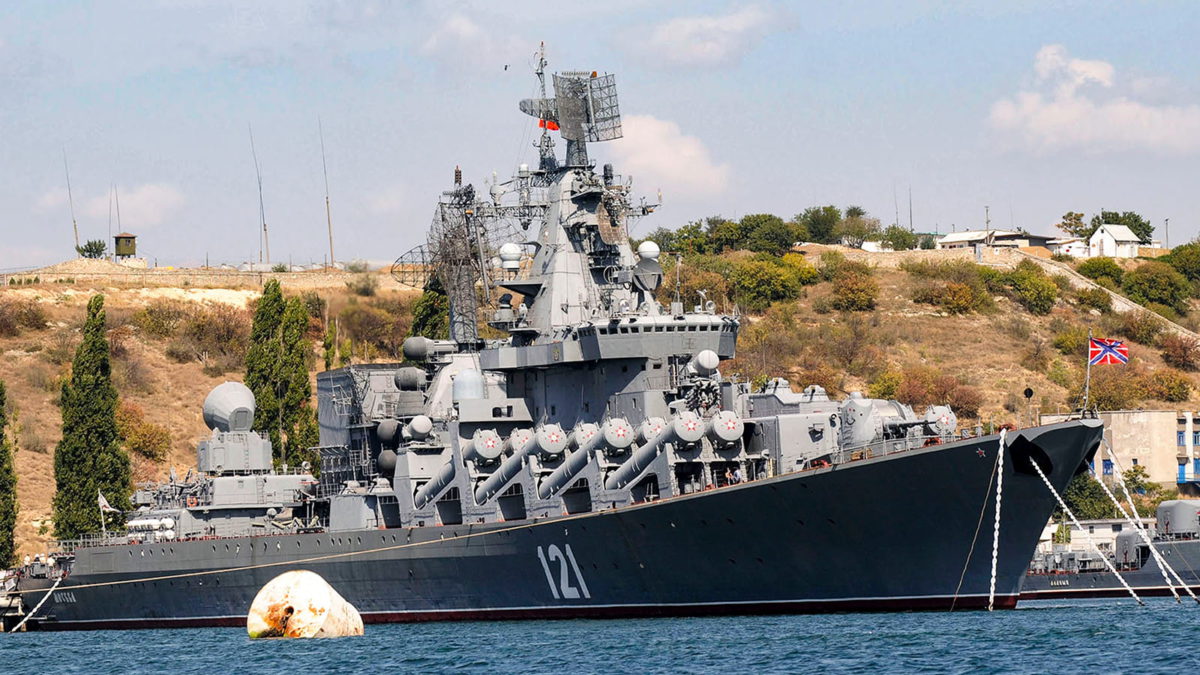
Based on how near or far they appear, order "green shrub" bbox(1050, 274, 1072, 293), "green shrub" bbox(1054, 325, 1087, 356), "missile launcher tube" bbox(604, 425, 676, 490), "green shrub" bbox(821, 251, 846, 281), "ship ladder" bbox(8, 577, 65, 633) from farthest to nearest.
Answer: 1. "green shrub" bbox(1050, 274, 1072, 293)
2. "green shrub" bbox(821, 251, 846, 281)
3. "green shrub" bbox(1054, 325, 1087, 356)
4. "ship ladder" bbox(8, 577, 65, 633)
5. "missile launcher tube" bbox(604, 425, 676, 490)

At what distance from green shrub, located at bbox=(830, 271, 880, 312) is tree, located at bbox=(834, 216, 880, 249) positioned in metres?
19.3

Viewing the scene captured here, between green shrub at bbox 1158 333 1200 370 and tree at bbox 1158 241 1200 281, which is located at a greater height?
tree at bbox 1158 241 1200 281

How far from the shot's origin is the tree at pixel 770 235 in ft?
387

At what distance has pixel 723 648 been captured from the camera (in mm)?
32250

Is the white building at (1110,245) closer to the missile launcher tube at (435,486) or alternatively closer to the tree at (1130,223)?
the tree at (1130,223)

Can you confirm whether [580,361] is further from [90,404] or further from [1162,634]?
[90,404]

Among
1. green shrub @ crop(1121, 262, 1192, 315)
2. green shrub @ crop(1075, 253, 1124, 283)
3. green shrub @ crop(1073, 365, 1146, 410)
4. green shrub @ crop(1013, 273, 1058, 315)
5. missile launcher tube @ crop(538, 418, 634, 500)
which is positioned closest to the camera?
missile launcher tube @ crop(538, 418, 634, 500)

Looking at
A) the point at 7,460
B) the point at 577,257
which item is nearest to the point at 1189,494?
the point at 577,257

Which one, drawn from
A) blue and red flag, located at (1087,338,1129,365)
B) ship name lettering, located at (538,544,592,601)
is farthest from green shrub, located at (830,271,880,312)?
ship name lettering, located at (538,544,592,601)

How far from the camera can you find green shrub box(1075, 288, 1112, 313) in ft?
364

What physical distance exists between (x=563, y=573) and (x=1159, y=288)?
275 ft

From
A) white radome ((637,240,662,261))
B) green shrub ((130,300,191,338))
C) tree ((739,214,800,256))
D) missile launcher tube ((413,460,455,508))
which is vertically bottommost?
missile launcher tube ((413,460,455,508))

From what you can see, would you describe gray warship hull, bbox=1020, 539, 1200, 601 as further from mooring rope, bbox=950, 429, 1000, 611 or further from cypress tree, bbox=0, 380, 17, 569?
cypress tree, bbox=0, 380, 17, 569

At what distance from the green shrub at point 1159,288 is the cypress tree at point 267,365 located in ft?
224
